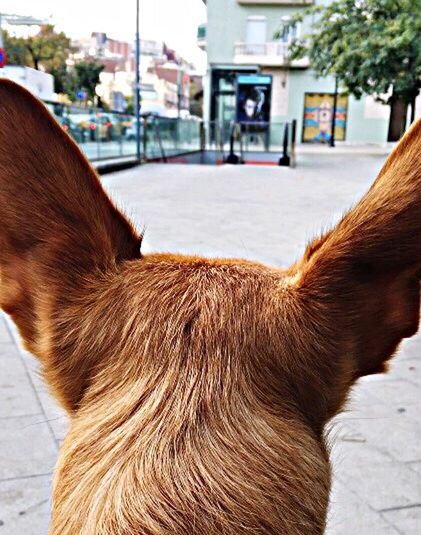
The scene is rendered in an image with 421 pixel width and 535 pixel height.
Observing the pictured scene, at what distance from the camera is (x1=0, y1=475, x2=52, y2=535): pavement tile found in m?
2.59

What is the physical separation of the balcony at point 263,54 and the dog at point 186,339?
43.7 m

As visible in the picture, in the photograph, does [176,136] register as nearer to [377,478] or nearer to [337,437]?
[377,478]

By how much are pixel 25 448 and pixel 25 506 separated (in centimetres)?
47

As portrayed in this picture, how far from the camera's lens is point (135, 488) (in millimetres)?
791

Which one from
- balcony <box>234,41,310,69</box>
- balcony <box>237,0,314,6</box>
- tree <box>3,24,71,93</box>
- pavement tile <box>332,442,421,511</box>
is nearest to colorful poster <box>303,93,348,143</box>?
balcony <box>234,41,310,69</box>

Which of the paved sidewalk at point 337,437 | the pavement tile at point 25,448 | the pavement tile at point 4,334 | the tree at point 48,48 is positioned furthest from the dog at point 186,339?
the tree at point 48,48

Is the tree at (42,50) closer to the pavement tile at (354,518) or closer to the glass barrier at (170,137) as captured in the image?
the glass barrier at (170,137)

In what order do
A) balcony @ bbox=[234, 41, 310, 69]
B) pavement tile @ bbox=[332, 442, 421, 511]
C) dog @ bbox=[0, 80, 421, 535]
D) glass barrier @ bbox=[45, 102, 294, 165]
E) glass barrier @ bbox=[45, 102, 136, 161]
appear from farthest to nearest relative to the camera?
1. balcony @ bbox=[234, 41, 310, 69]
2. glass barrier @ bbox=[45, 102, 294, 165]
3. glass barrier @ bbox=[45, 102, 136, 161]
4. pavement tile @ bbox=[332, 442, 421, 511]
5. dog @ bbox=[0, 80, 421, 535]

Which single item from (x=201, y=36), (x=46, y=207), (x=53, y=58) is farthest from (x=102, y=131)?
(x=201, y=36)

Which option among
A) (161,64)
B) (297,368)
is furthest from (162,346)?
(161,64)

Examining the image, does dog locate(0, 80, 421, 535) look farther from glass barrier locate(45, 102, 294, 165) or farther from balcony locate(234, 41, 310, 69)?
balcony locate(234, 41, 310, 69)

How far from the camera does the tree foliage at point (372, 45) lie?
22.8 metres

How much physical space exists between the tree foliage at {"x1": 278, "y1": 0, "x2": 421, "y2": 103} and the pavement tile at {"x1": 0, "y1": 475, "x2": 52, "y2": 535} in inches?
872

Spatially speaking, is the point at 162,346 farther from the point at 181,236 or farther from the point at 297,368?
the point at 181,236
